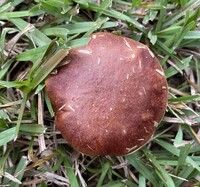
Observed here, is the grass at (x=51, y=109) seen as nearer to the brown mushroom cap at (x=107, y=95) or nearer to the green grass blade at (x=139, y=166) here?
the green grass blade at (x=139, y=166)

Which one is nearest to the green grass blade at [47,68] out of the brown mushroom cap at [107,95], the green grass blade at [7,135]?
the brown mushroom cap at [107,95]

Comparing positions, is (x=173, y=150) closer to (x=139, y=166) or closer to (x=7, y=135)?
(x=139, y=166)

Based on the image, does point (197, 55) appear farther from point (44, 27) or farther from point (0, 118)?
point (0, 118)

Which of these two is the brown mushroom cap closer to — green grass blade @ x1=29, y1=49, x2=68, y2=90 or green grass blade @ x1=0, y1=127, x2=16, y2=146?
green grass blade @ x1=29, y1=49, x2=68, y2=90

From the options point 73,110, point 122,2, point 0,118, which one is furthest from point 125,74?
point 0,118

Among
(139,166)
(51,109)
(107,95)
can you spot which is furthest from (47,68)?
(139,166)
